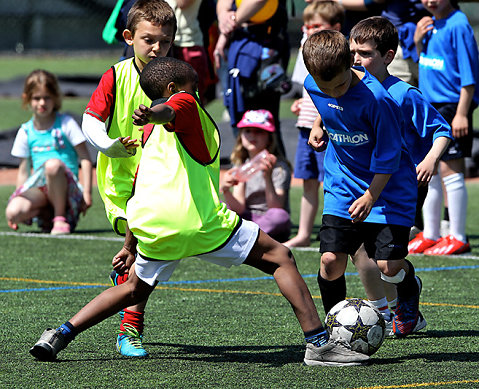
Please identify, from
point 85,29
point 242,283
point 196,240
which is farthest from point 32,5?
point 196,240

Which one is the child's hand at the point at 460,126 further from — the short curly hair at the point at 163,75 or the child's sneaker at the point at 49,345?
the child's sneaker at the point at 49,345

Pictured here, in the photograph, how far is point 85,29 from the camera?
3500 cm

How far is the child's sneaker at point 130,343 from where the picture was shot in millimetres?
4433

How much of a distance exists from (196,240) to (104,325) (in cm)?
129

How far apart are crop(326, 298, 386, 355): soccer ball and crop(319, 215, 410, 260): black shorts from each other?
0.82ft

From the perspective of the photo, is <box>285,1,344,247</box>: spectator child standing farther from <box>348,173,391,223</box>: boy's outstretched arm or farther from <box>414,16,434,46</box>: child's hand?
<box>348,173,391,223</box>: boy's outstretched arm

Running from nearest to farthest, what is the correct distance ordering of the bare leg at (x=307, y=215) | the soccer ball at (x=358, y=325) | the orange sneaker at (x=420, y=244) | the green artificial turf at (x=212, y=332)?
1. the green artificial turf at (x=212, y=332)
2. the soccer ball at (x=358, y=325)
3. the orange sneaker at (x=420, y=244)
4. the bare leg at (x=307, y=215)

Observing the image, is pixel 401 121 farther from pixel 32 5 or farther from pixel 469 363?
pixel 32 5

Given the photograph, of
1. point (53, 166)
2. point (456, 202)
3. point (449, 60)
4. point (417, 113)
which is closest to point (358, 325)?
point (417, 113)

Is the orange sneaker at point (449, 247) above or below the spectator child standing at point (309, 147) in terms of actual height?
below

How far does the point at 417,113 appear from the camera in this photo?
15.9 ft

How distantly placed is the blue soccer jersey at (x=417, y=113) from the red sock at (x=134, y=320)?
1518 millimetres

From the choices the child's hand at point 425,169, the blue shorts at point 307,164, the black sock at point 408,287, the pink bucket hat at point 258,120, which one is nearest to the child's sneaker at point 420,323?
the black sock at point 408,287

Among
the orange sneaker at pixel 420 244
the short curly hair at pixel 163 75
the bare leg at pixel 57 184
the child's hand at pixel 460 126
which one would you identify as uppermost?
the short curly hair at pixel 163 75
